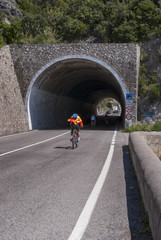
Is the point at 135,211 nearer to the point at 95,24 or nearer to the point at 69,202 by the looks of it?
the point at 69,202

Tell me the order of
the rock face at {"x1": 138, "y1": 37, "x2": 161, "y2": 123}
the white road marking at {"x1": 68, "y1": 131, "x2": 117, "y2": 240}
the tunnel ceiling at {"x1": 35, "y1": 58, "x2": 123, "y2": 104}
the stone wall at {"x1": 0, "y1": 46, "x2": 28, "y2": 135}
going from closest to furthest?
the white road marking at {"x1": 68, "y1": 131, "x2": 117, "y2": 240} < the stone wall at {"x1": 0, "y1": 46, "x2": 28, "y2": 135} < the tunnel ceiling at {"x1": 35, "y1": 58, "x2": 123, "y2": 104} < the rock face at {"x1": 138, "y1": 37, "x2": 161, "y2": 123}

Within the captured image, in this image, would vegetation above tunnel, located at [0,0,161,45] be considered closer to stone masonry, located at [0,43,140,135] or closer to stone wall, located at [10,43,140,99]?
stone masonry, located at [0,43,140,135]

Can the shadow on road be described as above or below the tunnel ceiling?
below

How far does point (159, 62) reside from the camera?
31422 mm

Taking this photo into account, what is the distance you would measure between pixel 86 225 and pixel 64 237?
48cm

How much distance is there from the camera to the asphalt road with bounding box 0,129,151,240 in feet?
11.4

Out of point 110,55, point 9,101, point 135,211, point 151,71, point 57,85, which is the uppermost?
point 110,55

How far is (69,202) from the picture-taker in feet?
15.2

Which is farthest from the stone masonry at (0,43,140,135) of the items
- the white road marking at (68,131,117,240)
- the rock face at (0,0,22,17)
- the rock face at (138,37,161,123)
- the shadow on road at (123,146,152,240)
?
the rock face at (0,0,22,17)

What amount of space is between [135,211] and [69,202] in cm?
114

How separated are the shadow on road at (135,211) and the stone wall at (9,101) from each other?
15.0m

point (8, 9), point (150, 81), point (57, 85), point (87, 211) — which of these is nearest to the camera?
point (87, 211)

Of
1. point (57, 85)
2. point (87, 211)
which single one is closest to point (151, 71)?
point (57, 85)

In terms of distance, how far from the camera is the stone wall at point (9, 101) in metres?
20.5
